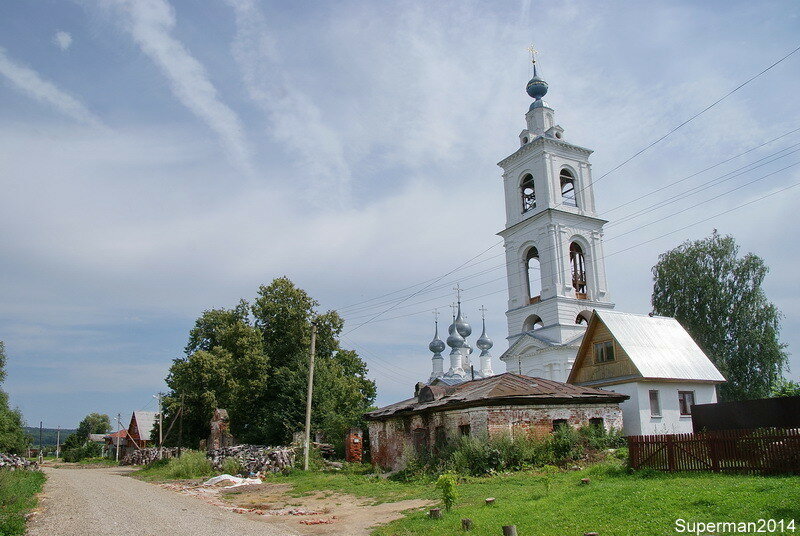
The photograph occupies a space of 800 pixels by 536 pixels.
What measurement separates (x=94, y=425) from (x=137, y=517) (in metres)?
96.6

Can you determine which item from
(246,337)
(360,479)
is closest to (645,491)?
(360,479)

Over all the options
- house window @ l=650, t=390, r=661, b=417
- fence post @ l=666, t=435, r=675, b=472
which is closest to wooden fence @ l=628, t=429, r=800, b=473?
fence post @ l=666, t=435, r=675, b=472

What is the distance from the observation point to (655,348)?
29391 millimetres

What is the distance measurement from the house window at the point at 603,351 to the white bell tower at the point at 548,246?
29.3 ft

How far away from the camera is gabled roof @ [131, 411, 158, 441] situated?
6700cm

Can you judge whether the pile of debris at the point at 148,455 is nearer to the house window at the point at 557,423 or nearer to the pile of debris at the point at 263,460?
the pile of debris at the point at 263,460

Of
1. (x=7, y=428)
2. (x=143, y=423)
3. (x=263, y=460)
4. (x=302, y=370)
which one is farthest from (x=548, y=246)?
(x=143, y=423)

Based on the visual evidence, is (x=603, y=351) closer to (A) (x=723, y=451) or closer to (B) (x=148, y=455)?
(A) (x=723, y=451)

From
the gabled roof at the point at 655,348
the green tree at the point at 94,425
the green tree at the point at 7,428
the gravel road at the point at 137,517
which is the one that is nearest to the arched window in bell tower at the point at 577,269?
the gabled roof at the point at 655,348

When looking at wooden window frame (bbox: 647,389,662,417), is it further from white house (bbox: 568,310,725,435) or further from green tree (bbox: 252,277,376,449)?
green tree (bbox: 252,277,376,449)

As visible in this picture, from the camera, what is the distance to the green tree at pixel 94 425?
95881 mm

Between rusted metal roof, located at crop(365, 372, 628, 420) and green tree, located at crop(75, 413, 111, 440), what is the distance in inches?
3313

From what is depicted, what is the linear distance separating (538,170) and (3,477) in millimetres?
35721

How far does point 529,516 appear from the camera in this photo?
459 inches
